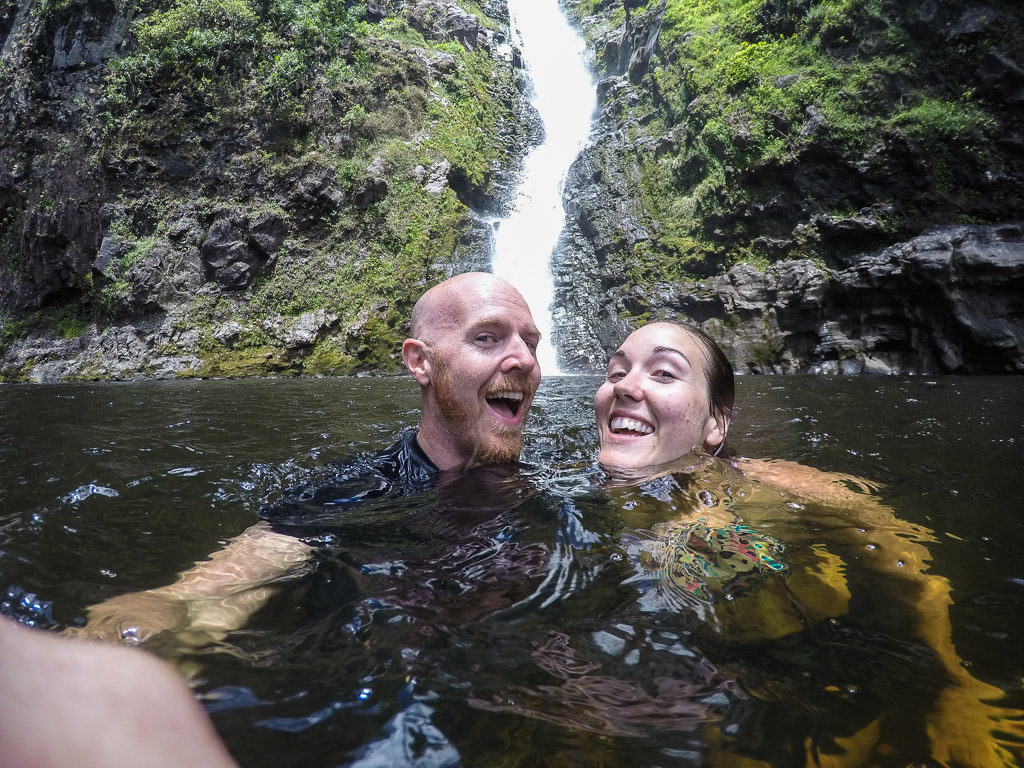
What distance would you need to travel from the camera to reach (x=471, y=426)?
9.31ft

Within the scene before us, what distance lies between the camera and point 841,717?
1.05m

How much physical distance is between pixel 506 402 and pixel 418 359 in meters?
0.53

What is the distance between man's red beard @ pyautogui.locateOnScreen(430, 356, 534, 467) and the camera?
109 inches

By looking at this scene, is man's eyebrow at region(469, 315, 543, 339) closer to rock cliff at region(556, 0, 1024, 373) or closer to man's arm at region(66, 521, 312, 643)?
man's arm at region(66, 521, 312, 643)

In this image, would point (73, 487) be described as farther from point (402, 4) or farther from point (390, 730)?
point (402, 4)

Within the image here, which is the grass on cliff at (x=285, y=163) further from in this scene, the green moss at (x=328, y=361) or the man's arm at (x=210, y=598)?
the man's arm at (x=210, y=598)

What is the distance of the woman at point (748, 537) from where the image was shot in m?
1.13

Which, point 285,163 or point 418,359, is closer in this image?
point 418,359

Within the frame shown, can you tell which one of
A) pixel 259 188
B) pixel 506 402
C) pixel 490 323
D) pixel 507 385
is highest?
pixel 259 188

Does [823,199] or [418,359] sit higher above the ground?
[823,199]

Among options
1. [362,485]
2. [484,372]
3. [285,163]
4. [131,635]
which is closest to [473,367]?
[484,372]

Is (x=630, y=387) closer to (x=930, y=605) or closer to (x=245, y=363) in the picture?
(x=930, y=605)

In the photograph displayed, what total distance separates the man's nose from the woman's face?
1.70 ft

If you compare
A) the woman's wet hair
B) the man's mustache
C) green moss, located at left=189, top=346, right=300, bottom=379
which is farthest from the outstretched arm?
green moss, located at left=189, top=346, right=300, bottom=379
